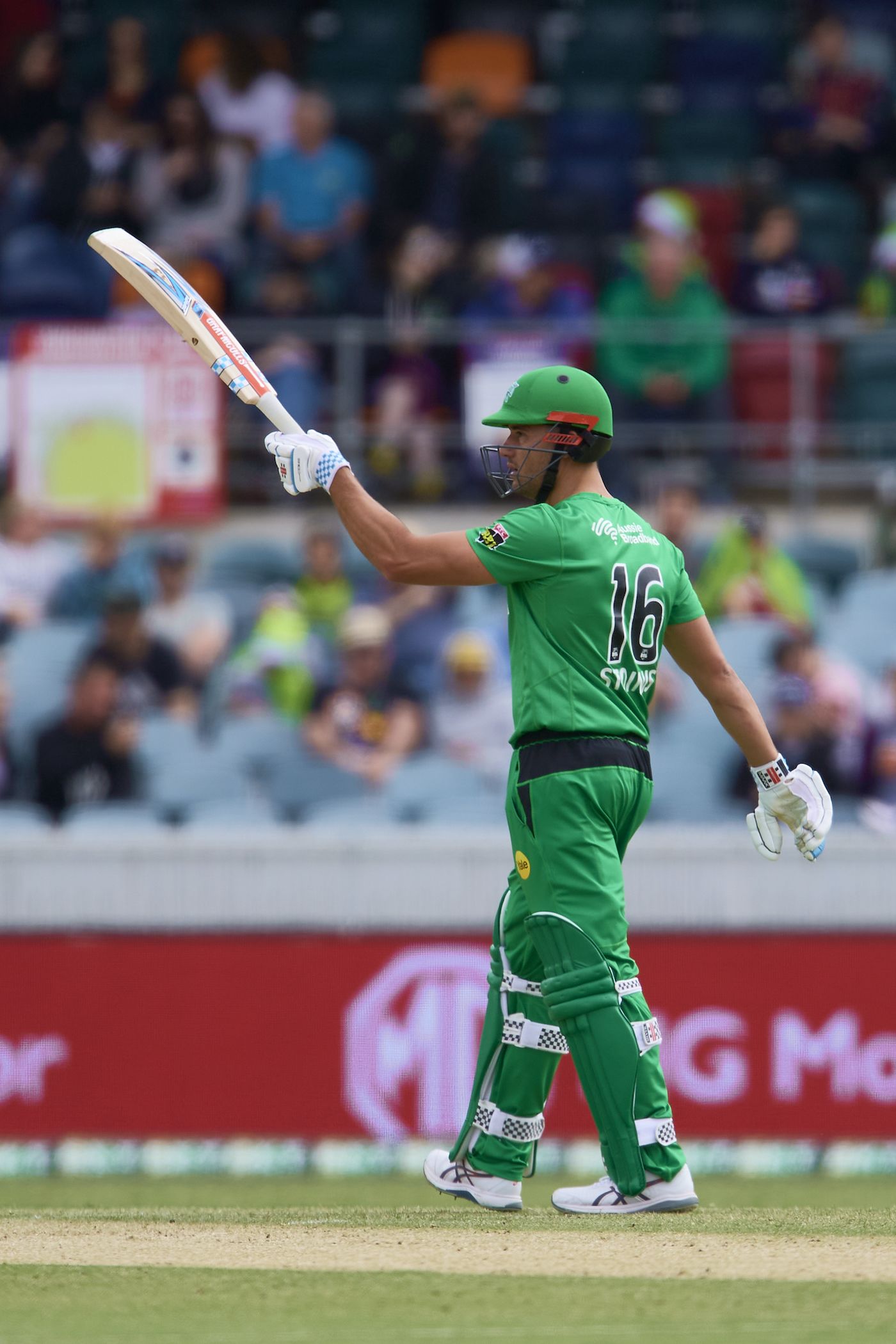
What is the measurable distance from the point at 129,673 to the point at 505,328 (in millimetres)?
3061

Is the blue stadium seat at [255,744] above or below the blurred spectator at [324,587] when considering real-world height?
below

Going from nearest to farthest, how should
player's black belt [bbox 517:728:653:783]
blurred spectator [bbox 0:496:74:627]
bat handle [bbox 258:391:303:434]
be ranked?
player's black belt [bbox 517:728:653:783], bat handle [bbox 258:391:303:434], blurred spectator [bbox 0:496:74:627]

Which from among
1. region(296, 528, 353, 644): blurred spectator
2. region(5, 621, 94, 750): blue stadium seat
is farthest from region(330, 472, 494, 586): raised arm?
region(296, 528, 353, 644): blurred spectator

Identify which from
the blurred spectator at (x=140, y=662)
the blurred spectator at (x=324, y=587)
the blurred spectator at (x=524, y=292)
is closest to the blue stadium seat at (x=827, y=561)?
the blurred spectator at (x=524, y=292)

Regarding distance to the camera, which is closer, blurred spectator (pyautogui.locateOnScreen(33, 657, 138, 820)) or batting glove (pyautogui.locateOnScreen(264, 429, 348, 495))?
batting glove (pyautogui.locateOnScreen(264, 429, 348, 495))

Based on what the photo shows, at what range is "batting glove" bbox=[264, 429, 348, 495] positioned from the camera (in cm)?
575

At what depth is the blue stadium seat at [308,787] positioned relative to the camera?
10.3 meters

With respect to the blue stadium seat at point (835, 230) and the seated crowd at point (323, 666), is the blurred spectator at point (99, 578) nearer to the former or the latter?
the seated crowd at point (323, 666)

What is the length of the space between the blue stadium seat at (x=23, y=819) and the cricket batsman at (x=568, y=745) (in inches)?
172

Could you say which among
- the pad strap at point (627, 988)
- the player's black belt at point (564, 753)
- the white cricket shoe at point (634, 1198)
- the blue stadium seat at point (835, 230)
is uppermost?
the blue stadium seat at point (835, 230)

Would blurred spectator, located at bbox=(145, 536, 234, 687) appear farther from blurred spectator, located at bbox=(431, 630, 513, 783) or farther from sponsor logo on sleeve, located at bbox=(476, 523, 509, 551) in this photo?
sponsor logo on sleeve, located at bbox=(476, 523, 509, 551)

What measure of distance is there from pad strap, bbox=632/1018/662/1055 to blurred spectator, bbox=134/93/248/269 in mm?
8738

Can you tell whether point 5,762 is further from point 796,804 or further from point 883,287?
point 883,287

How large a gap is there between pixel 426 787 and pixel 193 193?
16.6 ft
